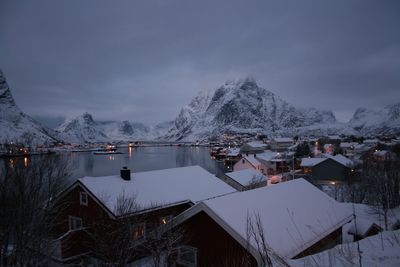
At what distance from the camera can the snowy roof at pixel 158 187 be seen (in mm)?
15680

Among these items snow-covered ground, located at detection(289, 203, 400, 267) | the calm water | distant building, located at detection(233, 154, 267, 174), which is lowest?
the calm water

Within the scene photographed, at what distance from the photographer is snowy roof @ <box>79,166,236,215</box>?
15680 millimetres

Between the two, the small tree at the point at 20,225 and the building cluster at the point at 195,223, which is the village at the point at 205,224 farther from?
the small tree at the point at 20,225

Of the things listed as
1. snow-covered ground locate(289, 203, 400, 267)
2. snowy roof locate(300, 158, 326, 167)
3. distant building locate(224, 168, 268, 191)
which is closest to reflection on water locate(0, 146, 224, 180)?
snow-covered ground locate(289, 203, 400, 267)

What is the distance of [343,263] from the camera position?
13.0 feet

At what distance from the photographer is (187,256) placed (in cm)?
1066

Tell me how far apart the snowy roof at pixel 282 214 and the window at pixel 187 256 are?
1249mm

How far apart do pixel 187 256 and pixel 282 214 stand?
3.85 meters

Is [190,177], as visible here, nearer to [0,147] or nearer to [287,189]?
[287,189]

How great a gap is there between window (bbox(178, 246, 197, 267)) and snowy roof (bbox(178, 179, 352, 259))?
1249mm

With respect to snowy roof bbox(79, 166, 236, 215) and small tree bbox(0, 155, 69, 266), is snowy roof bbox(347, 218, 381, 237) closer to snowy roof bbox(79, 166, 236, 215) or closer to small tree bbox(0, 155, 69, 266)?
snowy roof bbox(79, 166, 236, 215)

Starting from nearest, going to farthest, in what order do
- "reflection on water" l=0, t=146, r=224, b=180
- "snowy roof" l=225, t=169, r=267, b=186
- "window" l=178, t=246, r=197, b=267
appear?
"window" l=178, t=246, r=197, b=267, "snowy roof" l=225, t=169, r=267, b=186, "reflection on water" l=0, t=146, r=224, b=180

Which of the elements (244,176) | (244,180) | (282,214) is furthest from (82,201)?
(244,176)

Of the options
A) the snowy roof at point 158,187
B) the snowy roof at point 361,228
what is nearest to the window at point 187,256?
the snowy roof at point 158,187
